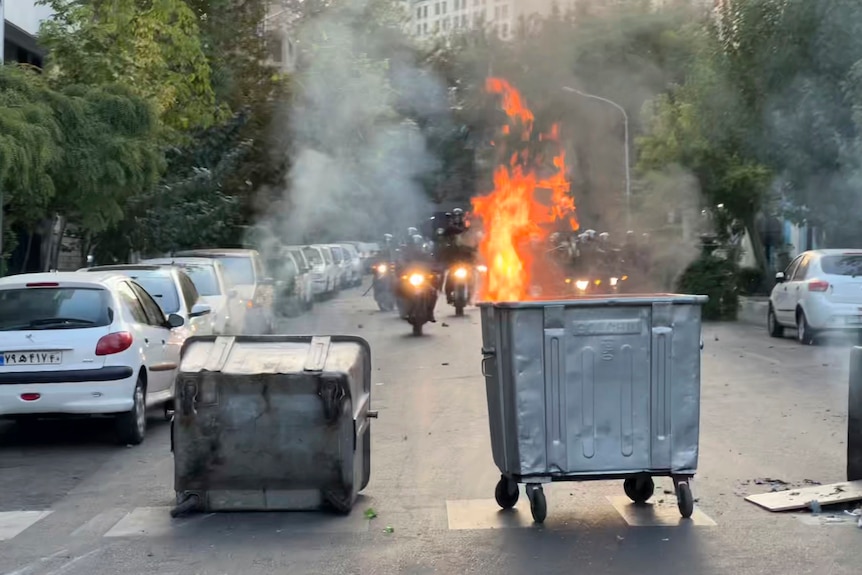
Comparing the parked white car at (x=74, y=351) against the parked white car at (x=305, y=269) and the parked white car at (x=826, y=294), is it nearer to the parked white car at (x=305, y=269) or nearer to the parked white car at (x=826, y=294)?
the parked white car at (x=826, y=294)

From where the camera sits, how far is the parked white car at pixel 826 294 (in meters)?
18.3

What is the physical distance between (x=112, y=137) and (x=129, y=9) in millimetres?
4217

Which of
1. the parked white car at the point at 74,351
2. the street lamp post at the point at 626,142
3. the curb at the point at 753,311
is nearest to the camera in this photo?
the parked white car at the point at 74,351

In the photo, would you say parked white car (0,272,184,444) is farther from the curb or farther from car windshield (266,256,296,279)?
the curb

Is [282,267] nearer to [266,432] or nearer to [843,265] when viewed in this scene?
[843,265]

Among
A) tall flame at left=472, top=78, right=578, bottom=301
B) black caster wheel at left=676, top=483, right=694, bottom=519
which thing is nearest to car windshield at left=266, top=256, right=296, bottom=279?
tall flame at left=472, top=78, right=578, bottom=301

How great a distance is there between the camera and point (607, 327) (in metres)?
7.27

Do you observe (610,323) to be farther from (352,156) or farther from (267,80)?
(267,80)

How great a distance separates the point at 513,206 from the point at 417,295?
886 centimetres

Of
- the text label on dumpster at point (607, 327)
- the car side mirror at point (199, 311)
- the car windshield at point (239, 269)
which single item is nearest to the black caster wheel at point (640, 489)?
the text label on dumpster at point (607, 327)

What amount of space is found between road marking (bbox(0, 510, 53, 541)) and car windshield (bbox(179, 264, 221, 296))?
28.7 feet

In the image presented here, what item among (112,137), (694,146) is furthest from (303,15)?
(112,137)

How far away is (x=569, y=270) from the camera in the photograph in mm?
24359

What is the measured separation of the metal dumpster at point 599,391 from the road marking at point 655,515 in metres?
0.10
